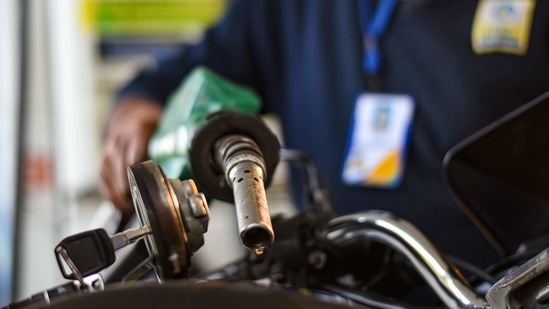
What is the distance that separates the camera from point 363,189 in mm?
1109

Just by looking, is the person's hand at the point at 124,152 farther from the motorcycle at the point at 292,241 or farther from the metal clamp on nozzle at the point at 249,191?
the metal clamp on nozzle at the point at 249,191

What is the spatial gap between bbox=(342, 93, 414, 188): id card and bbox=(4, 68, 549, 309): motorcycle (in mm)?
424

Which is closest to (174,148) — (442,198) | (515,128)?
(515,128)

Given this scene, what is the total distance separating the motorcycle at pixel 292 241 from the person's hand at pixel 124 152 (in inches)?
4.0

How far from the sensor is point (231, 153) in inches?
17.5

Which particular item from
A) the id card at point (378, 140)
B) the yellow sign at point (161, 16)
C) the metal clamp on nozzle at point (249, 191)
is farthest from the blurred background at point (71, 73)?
the metal clamp on nozzle at point (249, 191)

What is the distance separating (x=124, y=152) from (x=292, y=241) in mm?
291

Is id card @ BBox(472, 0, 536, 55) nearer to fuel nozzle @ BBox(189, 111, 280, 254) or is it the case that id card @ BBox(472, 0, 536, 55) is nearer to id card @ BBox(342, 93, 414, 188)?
id card @ BBox(342, 93, 414, 188)

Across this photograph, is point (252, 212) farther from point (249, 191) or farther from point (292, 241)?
point (292, 241)

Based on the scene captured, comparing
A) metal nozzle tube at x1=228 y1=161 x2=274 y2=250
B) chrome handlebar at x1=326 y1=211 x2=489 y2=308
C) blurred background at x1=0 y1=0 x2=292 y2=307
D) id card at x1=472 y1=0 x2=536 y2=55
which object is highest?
metal nozzle tube at x1=228 y1=161 x2=274 y2=250

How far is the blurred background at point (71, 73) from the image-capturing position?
2.33m

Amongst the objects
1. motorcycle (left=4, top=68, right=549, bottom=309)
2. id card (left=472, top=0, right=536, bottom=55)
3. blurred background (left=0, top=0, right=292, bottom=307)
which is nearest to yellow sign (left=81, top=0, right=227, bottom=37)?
blurred background (left=0, top=0, right=292, bottom=307)

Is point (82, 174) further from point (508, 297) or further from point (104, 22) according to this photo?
point (508, 297)

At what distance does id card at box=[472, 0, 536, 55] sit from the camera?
39.4 inches
